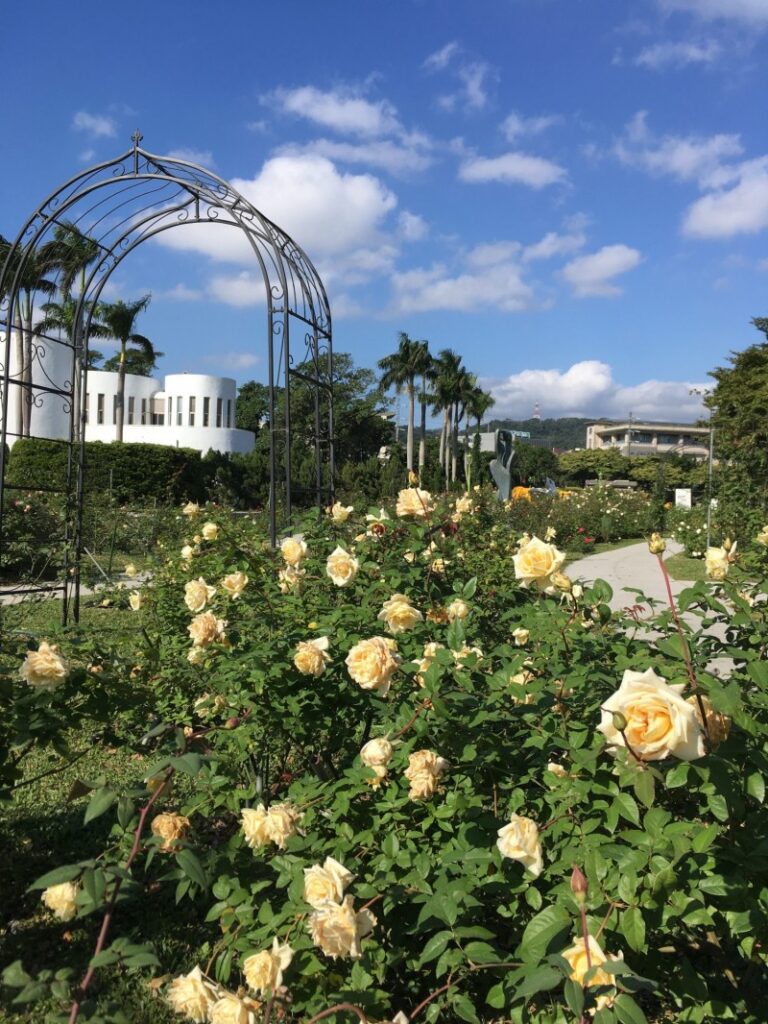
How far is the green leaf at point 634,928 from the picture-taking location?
1.12 meters

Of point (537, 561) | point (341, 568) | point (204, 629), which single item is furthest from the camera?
point (341, 568)

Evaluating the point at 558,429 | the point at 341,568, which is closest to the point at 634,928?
the point at 341,568

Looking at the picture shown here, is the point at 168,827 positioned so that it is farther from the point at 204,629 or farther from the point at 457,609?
the point at 457,609

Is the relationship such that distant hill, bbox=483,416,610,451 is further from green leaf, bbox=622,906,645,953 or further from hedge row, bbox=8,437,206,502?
green leaf, bbox=622,906,645,953

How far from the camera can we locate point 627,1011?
3.14 ft

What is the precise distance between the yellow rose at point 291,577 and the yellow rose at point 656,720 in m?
1.38

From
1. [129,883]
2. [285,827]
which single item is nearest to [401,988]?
[285,827]

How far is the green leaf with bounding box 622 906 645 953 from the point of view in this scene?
112cm

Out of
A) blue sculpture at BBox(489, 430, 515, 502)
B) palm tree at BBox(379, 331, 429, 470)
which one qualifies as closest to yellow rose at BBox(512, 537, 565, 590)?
blue sculpture at BBox(489, 430, 515, 502)

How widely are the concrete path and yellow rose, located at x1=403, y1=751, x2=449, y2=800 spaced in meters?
6.06

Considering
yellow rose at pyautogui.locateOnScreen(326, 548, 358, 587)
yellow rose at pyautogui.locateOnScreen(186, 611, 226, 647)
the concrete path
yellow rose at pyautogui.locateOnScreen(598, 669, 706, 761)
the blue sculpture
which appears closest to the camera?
yellow rose at pyautogui.locateOnScreen(598, 669, 706, 761)

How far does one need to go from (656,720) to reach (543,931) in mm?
425

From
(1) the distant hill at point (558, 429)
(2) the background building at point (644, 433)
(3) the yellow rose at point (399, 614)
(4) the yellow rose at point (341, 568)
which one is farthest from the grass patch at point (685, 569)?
(1) the distant hill at point (558, 429)

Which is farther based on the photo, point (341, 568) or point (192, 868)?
point (341, 568)
